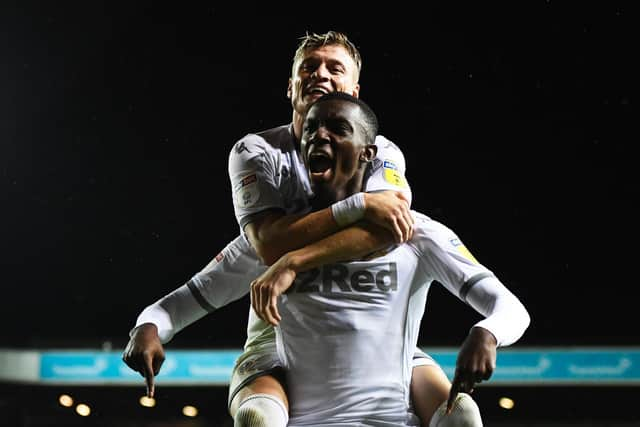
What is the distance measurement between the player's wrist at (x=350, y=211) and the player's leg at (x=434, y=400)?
1.53 feet

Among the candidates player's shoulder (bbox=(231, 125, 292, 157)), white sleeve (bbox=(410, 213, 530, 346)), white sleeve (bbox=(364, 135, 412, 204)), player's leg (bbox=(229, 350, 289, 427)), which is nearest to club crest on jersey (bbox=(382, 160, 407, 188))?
white sleeve (bbox=(364, 135, 412, 204))

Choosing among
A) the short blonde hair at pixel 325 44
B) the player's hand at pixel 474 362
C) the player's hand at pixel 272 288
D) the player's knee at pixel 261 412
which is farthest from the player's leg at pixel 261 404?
the short blonde hair at pixel 325 44

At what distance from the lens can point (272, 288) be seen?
239 cm

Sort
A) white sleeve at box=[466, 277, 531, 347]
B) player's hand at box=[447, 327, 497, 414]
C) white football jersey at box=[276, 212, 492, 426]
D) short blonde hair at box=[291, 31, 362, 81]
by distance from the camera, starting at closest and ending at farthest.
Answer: player's hand at box=[447, 327, 497, 414]
white sleeve at box=[466, 277, 531, 347]
white football jersey at box=[276, 212, 492, 426]
short blonde hair at box=[291, 31, 362, 81]

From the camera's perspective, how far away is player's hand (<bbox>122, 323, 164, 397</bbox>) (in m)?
2.57

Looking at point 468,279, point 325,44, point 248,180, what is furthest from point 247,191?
point 468,279

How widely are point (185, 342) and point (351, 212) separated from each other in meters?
6.37

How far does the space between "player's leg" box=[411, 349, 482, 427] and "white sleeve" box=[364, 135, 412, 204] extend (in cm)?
47

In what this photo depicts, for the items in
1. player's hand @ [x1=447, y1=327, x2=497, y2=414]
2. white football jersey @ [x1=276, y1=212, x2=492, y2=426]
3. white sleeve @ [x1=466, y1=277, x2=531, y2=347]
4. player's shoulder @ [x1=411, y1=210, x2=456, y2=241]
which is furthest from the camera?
player's shoulder @ [x1=411, y1=210, x2=456, y2=241]

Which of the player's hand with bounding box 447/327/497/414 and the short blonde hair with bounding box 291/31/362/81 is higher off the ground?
the short blonde hair with bounding box 291/31/362/81

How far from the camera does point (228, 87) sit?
8.80 metres

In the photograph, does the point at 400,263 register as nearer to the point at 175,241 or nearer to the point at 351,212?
the point at 351,212

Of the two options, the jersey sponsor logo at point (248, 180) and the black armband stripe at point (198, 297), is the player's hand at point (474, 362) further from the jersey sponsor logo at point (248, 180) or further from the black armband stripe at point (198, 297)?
the black armband stripe at point (198, 297)

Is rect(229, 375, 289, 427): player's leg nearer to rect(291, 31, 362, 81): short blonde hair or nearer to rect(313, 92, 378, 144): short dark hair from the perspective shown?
rect(313, 92, 378, 144): short dark hair
